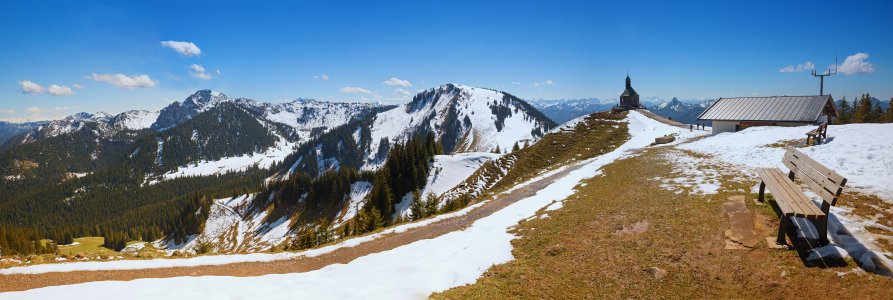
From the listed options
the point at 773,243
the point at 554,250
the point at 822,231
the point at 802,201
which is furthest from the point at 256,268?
the point at 802,201

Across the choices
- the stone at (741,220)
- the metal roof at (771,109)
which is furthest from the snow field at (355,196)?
the stone at (741,220)

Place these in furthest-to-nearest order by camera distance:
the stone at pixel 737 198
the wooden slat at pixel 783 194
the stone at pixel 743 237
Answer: the stone at pixel 737 198 < the stone at pixel 743 237 < the wooden slat at pixel 783 194

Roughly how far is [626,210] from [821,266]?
7.12m

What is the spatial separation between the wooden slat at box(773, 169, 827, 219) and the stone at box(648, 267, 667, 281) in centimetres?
328

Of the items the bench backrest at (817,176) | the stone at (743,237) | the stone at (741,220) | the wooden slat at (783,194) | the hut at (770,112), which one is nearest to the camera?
the wooden slat at (783,194)

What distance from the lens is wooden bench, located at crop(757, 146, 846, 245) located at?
24.8ft

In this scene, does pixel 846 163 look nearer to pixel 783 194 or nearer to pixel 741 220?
pixel 741 220

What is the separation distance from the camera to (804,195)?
28.2ft

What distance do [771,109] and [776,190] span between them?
40611 mm

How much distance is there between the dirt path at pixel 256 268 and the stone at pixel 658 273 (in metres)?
11.3

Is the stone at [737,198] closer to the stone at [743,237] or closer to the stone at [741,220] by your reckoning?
the stone at [741,220]

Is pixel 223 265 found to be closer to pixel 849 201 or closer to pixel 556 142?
pixel 849 201

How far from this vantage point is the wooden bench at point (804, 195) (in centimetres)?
755

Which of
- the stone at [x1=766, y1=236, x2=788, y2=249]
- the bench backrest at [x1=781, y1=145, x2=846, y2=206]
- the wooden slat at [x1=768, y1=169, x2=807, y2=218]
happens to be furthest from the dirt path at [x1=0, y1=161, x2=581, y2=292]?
the bench backrest at [x1=781, y1=145, x2=846, y2=206]
